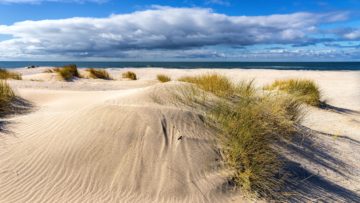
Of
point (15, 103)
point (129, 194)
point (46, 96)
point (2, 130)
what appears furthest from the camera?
point (46, 96)

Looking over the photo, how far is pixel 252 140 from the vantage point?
14.7ft

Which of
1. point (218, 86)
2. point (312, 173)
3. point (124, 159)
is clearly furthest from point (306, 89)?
point (124, 159)

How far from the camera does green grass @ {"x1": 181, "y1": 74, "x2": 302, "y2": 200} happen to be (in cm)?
416

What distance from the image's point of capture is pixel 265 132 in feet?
15.9

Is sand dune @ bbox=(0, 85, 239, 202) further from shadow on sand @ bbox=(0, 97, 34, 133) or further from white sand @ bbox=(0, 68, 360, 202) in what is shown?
shadow on sand @ bbox=(0, 97, 34, 133)

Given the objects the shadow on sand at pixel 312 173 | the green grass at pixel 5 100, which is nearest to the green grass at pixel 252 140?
the shadow on sand at pixel 312 173

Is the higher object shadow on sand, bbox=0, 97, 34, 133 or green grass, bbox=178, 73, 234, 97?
green grass, bbox=178, 73, 234, 97

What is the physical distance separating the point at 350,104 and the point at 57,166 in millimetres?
11177

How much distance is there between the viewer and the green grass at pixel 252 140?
4.16 m

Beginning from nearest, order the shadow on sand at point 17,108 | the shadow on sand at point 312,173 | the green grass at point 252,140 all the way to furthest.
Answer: the green grass at point 252,140 < the shadow on sand at point 312,173 < the shadow on sand at point 17,108

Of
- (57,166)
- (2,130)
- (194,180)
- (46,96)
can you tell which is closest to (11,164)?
(57,166)

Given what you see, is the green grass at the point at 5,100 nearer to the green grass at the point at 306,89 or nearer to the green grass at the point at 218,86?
the green grass at the point at 218,86

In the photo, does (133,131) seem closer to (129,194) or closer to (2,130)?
(129,194)

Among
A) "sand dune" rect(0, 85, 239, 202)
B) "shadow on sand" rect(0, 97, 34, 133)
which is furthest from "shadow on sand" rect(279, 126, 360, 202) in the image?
"shadow on sand" rect(0, 97, 34, 133)
